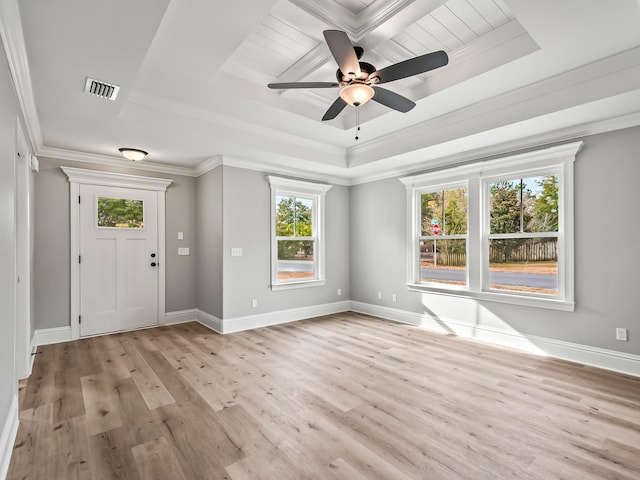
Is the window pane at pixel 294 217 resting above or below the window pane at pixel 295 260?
above

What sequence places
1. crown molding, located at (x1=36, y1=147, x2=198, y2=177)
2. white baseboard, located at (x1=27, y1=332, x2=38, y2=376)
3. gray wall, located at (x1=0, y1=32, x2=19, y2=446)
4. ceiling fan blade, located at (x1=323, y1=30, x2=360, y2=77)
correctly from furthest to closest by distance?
1. crown molding, located at (x1=36, y1=147, x2=198, y2=177)
2. white baseboard, located at (x1=27, y1=332, x2=38, y2=376)
3. ceiling fan blade, located at (x1=323, y1=30, x2=360, y2=77)
4. gray wall, located at (x1=0, y1=32, x2=19, y2=446)

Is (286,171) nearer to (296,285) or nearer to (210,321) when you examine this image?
(296,285)

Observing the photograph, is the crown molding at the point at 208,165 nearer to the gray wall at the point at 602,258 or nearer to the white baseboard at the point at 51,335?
the white baseboard at the point at 51,335

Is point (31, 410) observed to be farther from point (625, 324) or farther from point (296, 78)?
point (625, 324)

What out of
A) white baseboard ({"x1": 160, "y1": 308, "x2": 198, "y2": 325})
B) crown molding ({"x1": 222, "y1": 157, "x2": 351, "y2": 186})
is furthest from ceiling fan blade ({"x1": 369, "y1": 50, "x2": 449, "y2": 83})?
white baseboard ({"x1": 160, "y1": 308, "x2": 198, "y2": 325})

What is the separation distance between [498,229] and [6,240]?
4770mm

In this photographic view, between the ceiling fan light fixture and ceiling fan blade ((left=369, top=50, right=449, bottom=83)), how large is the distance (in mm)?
95

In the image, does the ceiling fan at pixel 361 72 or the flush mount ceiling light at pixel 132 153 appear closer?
the ceiling fan at pixel 361 72

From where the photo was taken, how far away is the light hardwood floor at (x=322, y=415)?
6.31 feet

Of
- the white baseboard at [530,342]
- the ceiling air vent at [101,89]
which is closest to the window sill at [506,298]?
the white baseboard at [530,342]

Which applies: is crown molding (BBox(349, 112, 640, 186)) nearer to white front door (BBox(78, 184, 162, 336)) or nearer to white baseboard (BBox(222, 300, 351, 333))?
white baseboard (BBox(222, 300, 351, 333))

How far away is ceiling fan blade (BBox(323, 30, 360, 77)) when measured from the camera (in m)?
2.09

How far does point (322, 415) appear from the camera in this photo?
2.48 meters

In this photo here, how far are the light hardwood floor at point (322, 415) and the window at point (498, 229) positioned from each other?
849 mm
